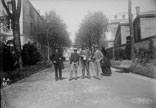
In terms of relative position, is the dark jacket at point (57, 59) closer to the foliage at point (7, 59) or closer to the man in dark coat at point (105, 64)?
the man in dark coat at point (105, 64)

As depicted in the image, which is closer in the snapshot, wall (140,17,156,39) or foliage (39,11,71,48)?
wall (140,17,156,39)

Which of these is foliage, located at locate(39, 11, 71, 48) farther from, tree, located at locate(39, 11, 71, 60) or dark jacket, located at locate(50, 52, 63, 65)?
dark jacket, located at locate(50, 52, 63, 65)

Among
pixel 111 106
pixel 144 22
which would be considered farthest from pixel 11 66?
pixel 144 22

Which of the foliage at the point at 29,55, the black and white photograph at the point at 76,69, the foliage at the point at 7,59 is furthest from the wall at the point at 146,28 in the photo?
the foliage at the point at 7,59

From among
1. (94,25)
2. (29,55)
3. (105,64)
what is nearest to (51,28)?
(94,25)

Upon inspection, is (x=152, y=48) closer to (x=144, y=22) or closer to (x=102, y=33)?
(x=144, y=22)

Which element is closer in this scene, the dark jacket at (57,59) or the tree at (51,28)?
the dark jacket at (57,59)

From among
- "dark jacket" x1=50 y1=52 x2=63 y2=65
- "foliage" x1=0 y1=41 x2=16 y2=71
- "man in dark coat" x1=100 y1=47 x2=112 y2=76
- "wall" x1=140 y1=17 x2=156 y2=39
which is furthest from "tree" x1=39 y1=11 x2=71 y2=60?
"dark jacket" x1=50 y1=52 x2=63 y2=65

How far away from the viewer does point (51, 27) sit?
36469mm

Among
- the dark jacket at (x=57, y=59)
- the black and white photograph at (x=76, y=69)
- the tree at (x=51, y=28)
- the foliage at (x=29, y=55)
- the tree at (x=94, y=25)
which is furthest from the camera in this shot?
the tree at (x=94, y=25)

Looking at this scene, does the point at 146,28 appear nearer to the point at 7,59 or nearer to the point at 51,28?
the point at 51,28

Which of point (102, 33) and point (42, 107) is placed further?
point (102, 33)

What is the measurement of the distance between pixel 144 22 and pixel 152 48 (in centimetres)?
1355

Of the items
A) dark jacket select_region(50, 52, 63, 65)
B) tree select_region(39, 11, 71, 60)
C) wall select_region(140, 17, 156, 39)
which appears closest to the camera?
dark jacket select_region(50, 52, 63, 65)
